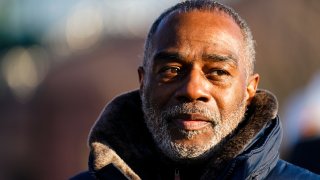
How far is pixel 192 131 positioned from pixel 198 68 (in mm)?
254

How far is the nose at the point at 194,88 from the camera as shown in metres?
3.91

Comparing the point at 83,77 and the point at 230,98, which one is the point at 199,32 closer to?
the point at 230,98

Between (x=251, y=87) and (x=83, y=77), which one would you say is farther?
(x=83, y=77)

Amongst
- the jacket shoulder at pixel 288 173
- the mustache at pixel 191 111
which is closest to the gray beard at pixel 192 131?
the mustache at pixel 191 111

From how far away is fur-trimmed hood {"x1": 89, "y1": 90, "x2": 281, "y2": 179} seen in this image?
3850 millimetres

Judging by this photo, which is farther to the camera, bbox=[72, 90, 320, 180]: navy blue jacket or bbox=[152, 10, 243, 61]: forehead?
bbox=[152, 10, 243, 61]: forehead

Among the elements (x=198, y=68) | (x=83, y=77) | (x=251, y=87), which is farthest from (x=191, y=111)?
(x=83, y=77)

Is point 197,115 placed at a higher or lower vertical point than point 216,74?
lower

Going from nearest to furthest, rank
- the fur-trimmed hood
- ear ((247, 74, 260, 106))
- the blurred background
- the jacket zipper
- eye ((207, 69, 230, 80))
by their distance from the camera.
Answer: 1. the fur-trimmed hood
2. eye ((207, 69, 230, 80))
3. the jacket zipper
4. ear ((247, 74, 260, 106))
5. the blurred background

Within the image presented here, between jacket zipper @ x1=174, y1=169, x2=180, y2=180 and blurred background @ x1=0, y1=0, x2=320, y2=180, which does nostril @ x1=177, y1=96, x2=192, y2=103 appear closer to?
jacket zipper @ x1=174, y1=169, x2=180, y2=180

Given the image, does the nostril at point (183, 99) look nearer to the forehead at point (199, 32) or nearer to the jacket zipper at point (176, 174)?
the forehead at point (199, 32)

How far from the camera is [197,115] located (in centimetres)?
392

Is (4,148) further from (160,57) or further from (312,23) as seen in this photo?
(160,57)

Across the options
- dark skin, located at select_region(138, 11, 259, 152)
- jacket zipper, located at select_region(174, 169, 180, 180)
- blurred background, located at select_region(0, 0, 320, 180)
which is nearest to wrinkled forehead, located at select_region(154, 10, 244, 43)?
dark skin, located at select_region(138, 11, 259, 152)
